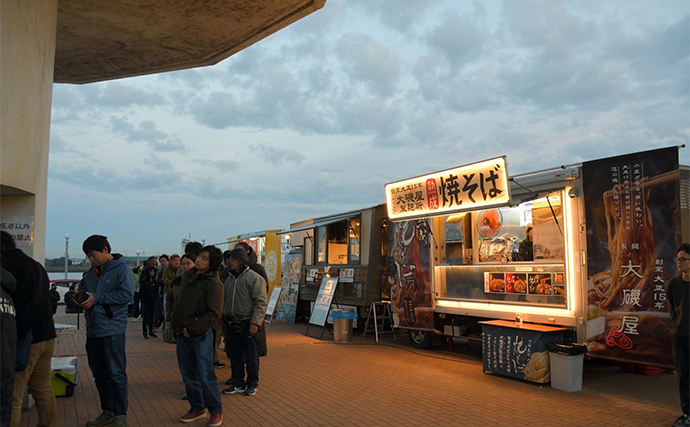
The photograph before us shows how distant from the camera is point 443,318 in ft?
32.2

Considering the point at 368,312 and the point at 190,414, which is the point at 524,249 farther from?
the point at 190,414

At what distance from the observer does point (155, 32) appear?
7.34 metres

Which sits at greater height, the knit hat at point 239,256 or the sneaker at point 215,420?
the knit hat at point 239,256

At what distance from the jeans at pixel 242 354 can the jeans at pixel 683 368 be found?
4.68 m

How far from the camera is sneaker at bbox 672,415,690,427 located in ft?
16.5

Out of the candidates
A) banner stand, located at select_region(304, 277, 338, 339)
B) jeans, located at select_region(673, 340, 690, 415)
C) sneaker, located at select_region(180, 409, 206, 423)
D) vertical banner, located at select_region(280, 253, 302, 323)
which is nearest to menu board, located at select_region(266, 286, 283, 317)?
vertical banner, located at select_region(280, 253, 302, 323)

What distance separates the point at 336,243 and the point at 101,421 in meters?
9.32

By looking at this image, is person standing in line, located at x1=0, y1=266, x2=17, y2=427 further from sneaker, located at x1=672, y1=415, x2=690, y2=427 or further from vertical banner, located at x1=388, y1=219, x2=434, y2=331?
vertical banner, located at x1=388, y1=219, x2=434, y2=331

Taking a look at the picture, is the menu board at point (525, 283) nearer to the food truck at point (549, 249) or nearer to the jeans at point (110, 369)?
the food truck at point (549, 249)

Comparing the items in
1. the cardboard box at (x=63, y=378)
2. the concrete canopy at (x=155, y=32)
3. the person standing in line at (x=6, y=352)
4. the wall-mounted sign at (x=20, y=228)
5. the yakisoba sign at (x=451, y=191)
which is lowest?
the cardboard box at (x=63, y=378)

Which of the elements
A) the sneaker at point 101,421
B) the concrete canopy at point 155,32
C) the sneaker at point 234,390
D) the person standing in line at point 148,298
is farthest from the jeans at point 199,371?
the person standing in line at point 148,298

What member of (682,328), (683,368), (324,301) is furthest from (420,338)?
(682,328)

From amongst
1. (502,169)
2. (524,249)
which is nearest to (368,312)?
(524,249)

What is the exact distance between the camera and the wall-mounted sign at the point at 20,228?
5.43m
